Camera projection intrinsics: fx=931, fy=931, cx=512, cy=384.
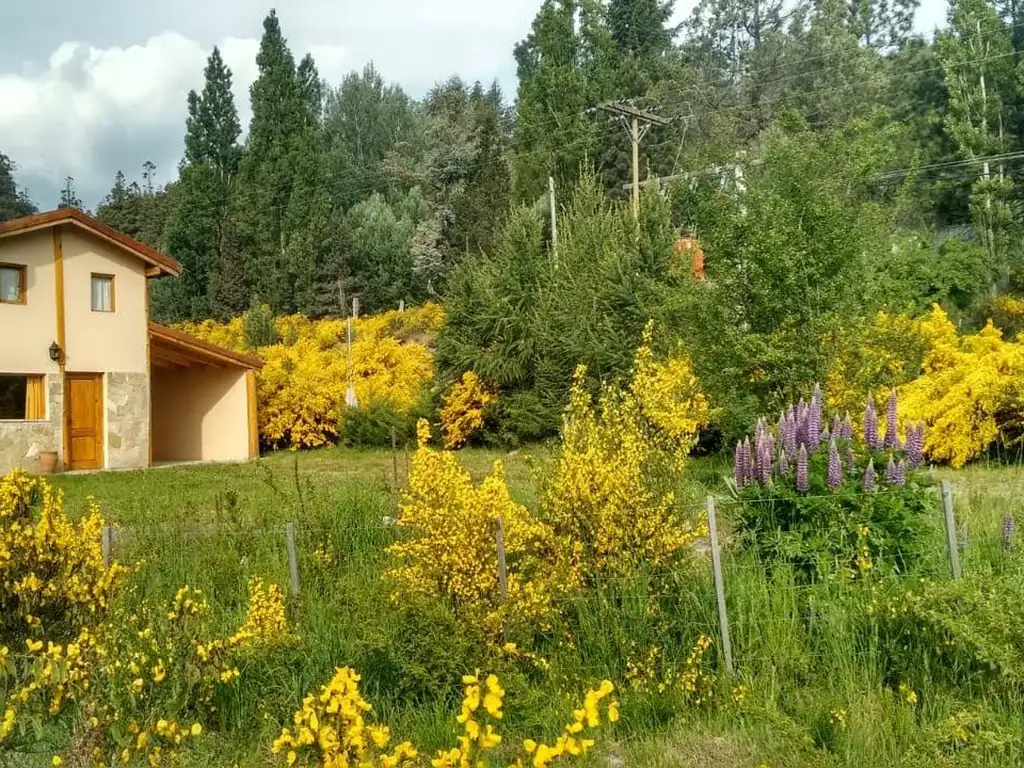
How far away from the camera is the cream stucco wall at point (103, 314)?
64.6 feet

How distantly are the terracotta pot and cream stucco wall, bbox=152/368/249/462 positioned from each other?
4263 mm

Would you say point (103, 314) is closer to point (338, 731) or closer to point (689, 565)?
point (689, 565)

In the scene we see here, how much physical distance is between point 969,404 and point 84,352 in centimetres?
1700

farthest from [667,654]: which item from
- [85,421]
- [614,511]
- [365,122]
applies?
[365,122]

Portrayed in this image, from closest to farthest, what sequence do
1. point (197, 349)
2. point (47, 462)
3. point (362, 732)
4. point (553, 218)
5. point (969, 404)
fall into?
point (362, 732) → point (969, 404) → point (47, 462) → point (197, 349) → point (553, 218)

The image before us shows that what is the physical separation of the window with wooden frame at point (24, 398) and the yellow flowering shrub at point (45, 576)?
15.2 metres

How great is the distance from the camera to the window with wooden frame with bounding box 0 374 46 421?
18.8 metres

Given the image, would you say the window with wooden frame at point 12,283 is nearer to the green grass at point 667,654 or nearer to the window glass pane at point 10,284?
the window glass pane at point 10,284

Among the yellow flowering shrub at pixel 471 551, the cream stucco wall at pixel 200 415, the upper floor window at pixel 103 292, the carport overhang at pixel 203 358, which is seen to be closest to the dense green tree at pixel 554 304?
the carport overhang at pixel 203 358

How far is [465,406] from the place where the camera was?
819 inches

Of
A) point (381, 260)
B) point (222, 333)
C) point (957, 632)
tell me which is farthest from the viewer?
point (381, 260)

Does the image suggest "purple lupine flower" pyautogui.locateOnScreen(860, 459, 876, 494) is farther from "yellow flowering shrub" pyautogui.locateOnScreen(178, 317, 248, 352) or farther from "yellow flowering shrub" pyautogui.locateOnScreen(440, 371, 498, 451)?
"yellow flowering shrub" pyautogui.locateOnScreen(178, 317, 248, 352)

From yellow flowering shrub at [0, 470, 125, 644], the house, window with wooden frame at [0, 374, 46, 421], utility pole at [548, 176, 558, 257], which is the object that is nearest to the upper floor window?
the house

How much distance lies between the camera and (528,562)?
537 centimetres
